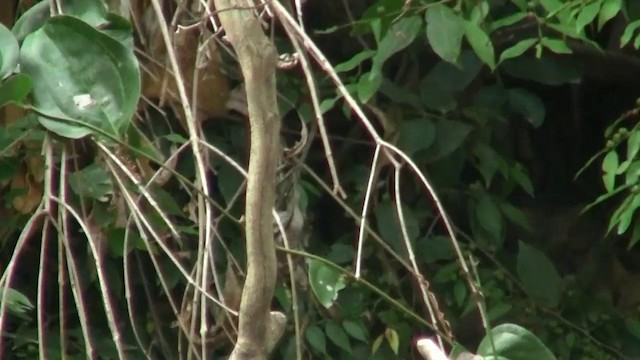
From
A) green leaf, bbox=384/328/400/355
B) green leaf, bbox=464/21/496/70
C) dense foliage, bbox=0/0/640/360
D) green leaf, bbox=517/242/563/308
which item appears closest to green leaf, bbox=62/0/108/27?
dense foliage, bbox=0/0/640/360

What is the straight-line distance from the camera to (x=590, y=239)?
2037 mm

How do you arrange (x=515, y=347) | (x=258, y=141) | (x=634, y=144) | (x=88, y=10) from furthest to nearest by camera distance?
(x=634, y=144)
(x=88, y=10)
(x=515, y=347)
(x=258, y=141)

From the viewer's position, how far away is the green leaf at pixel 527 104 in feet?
5.65

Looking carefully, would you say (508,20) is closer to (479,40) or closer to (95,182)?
(479,40)

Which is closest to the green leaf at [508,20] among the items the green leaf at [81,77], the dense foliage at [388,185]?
the dense foliage at [388,185]

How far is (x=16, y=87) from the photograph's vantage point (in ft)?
2.78

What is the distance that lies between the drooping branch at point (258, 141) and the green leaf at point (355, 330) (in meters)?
0.87

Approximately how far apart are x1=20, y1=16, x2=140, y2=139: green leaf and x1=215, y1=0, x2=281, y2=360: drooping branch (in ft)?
0.53

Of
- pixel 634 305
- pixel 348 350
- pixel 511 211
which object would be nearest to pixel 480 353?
pixel 348 350

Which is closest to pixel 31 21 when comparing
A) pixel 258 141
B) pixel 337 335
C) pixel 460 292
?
pixel 258 141

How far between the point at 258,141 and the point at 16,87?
24cm

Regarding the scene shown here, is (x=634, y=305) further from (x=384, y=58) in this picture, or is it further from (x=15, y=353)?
(x=15, y=353)

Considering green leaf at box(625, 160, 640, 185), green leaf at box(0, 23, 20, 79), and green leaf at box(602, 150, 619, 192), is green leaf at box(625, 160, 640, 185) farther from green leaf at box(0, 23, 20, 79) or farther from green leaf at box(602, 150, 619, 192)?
green leaf at box(0, 23, 20, 79)

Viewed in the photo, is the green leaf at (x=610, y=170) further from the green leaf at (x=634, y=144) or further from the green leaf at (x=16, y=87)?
the green leaf at (x=16, y=87)
